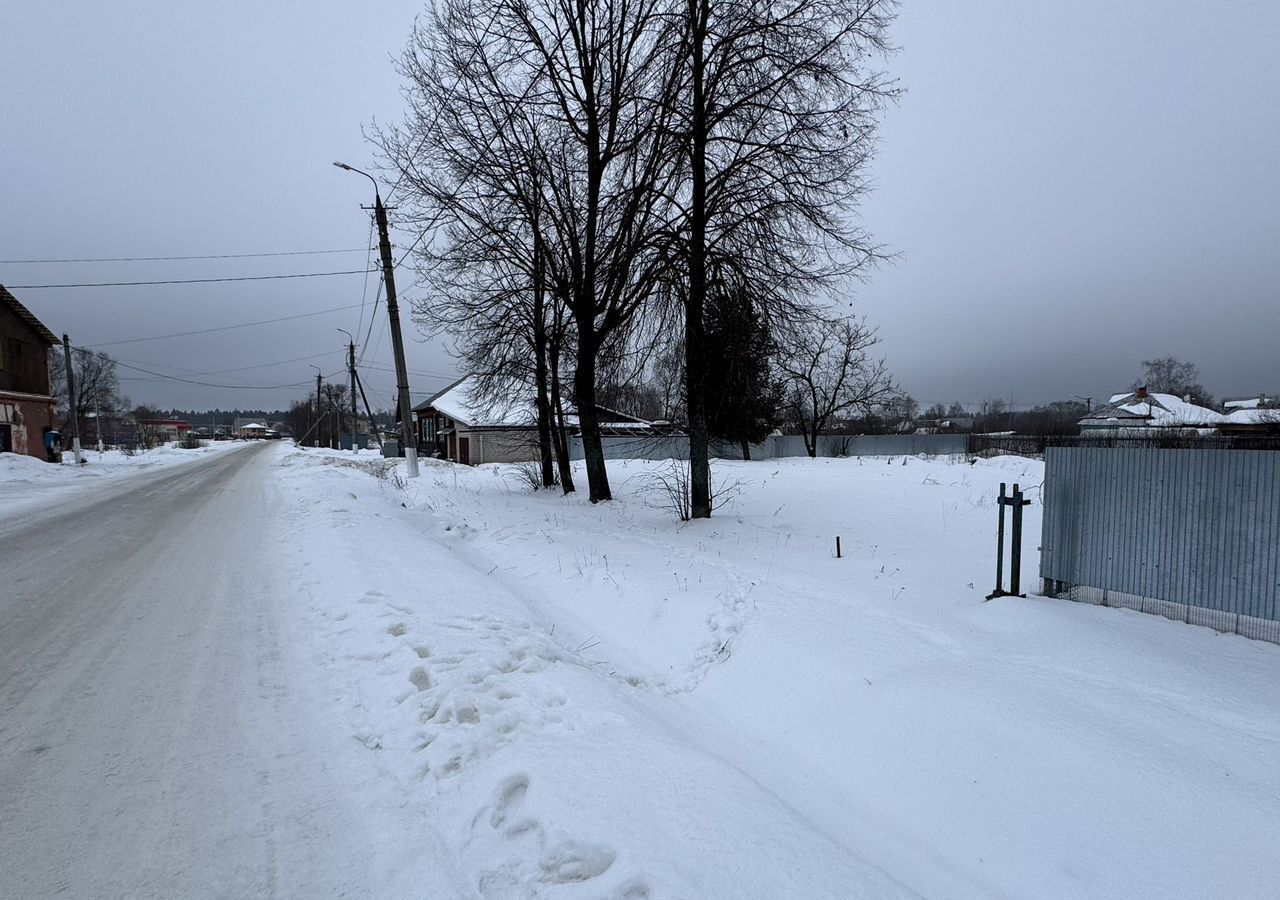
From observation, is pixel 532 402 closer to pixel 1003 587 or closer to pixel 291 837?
pixel 1003 587

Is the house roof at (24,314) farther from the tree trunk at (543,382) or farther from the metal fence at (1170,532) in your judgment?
the metal fence at (1170,532)

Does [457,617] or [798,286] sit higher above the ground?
[798,286]

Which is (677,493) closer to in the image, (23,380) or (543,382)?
(543,382)

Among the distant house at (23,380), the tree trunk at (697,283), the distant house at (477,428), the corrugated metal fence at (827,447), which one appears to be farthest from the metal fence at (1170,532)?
the distant house at (23,380)

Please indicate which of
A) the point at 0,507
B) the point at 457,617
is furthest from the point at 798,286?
the point at 0,507

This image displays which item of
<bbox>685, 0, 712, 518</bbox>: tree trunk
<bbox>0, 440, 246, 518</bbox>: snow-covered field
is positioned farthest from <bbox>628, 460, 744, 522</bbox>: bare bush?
<bbox>0, 440, 246, 518</bbox>: snow-covered field

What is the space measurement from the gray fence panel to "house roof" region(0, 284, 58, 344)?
128 feet

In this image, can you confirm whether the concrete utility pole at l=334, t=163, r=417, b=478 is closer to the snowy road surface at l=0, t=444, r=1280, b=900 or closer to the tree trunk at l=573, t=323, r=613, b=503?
the tree trunk at l=573, t=323, r=613, b=503

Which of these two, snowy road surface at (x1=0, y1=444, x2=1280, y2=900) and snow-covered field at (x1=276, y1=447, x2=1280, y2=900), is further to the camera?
snow-covered field at (x1=276, y1=447, x2=1280, y2=900)

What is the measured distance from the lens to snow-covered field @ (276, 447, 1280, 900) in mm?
2650

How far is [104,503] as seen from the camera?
13.8 metres

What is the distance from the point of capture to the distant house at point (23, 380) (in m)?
27.6

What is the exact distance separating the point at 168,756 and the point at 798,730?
369 centimetres

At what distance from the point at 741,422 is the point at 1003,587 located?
24.4m
